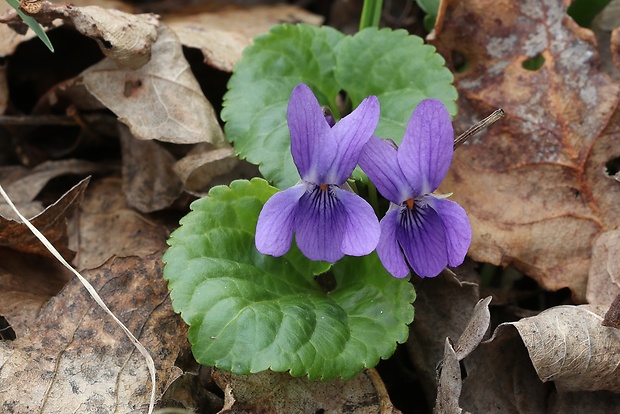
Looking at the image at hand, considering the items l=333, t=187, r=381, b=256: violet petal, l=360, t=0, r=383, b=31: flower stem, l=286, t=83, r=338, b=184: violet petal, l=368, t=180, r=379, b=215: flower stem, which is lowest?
l=368, t=180, r=379, b=215: flower stem

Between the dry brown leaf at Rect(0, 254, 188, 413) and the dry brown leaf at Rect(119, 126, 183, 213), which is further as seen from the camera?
the dry brown leaf at Rect(119, 126, 183, 213)

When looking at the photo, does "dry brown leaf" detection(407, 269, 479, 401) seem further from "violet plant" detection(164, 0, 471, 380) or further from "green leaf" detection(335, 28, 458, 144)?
"green leaf" detection(335, 28, 458, 144)

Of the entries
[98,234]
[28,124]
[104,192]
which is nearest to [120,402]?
[98,234]

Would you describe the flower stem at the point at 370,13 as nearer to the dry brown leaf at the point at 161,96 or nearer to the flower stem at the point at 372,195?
the dry brown leaf at the point at 161,96

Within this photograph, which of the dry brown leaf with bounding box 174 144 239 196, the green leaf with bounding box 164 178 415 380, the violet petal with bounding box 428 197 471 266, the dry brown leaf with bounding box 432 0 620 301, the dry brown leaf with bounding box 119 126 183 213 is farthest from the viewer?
the dry brown leaf with bounding box 119 126 183 213

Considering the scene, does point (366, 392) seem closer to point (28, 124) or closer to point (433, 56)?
point (433, 56)

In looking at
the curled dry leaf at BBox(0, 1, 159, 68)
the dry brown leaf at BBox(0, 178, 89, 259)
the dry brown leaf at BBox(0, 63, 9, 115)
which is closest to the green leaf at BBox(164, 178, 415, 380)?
the dry brown leaf at BBox(0, 178, 89, 259)
